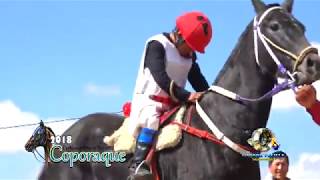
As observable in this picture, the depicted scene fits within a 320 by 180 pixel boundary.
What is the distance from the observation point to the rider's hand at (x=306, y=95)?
19.6ft

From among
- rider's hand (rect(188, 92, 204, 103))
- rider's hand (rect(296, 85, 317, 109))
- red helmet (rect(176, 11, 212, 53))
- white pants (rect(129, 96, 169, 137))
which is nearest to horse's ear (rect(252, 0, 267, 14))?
red helmet (rect(176, 11, 212, 53))

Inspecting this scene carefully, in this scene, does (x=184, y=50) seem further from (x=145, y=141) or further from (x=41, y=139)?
(x=41, y=139)

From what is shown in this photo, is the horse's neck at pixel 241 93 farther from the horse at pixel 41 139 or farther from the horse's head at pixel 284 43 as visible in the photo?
the horse at pixel 41 139

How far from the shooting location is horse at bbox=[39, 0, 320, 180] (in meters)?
6.00

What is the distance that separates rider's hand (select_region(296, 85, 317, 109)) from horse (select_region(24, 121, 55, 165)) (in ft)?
13.3

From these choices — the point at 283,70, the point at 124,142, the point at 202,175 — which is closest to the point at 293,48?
the point at 283,70

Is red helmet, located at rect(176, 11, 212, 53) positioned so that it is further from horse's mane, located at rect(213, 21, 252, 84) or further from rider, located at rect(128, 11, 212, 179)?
horse's mane, located at rect(213, 21, 252, 84)

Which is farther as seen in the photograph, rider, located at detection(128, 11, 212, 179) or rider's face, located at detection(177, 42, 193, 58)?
rider's face, located at detection(177, 42, 193, 58)

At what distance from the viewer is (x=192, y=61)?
7195 millimetres

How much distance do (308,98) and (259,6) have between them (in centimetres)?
112

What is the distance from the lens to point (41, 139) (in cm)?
902

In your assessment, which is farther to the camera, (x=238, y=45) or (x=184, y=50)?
(x=184, y=50)

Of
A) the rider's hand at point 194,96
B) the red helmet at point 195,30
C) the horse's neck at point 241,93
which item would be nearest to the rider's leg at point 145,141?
the rider's hand at point 194,96

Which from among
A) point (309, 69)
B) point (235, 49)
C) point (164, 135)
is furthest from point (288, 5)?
point (164, 135)
